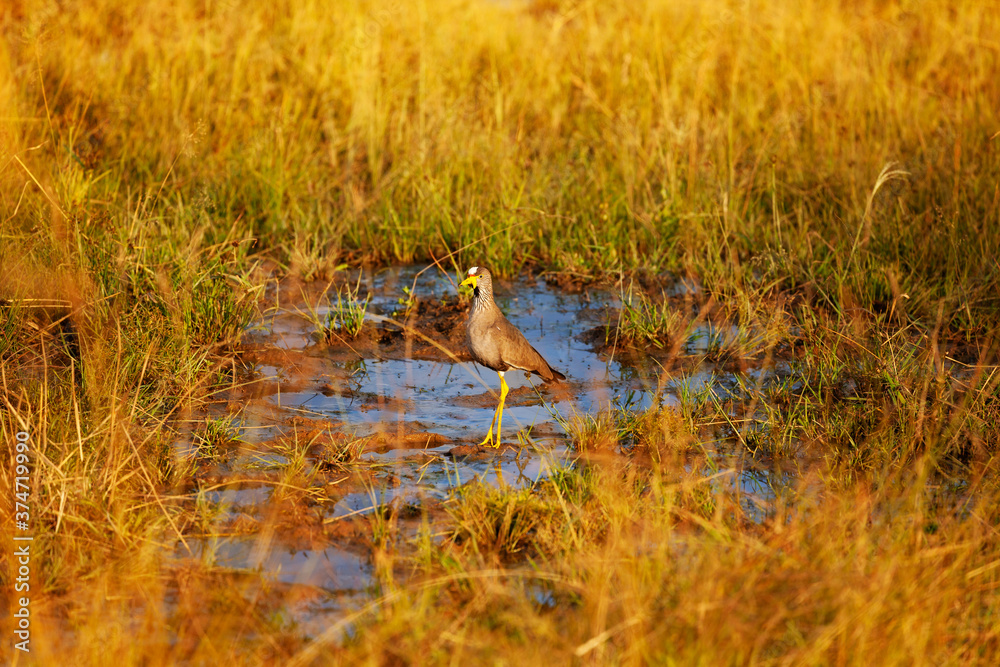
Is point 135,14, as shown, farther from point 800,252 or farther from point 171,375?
point 800,252

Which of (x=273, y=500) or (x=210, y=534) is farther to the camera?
(x=273, y=500)

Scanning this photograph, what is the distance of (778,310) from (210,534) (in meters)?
3.22

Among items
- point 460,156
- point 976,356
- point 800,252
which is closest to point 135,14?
point 460,156

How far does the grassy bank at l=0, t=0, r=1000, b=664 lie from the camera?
2.75 meters

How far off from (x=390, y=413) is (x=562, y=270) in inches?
85.5

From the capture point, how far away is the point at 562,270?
6.36 metres

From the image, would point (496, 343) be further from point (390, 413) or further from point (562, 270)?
point (562, 270)

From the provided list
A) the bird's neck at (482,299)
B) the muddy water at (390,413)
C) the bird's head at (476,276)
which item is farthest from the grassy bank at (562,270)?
the bird's neck at (482,299)

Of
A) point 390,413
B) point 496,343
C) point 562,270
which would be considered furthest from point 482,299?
point 562,270

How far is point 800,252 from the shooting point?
6.04 metres

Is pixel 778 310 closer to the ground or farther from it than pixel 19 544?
closer to the ground

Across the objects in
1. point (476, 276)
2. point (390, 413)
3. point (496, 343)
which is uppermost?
point (476, 276)

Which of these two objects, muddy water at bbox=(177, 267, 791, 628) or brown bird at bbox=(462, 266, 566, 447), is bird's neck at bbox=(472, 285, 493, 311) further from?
muddy water at bbox=(177, 267, 791, 628)

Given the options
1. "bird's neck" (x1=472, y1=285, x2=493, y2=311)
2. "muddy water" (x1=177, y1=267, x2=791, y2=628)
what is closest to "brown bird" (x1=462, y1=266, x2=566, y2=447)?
"bird's neck" (x1=472, y1=285, x2=493, y2=311)
